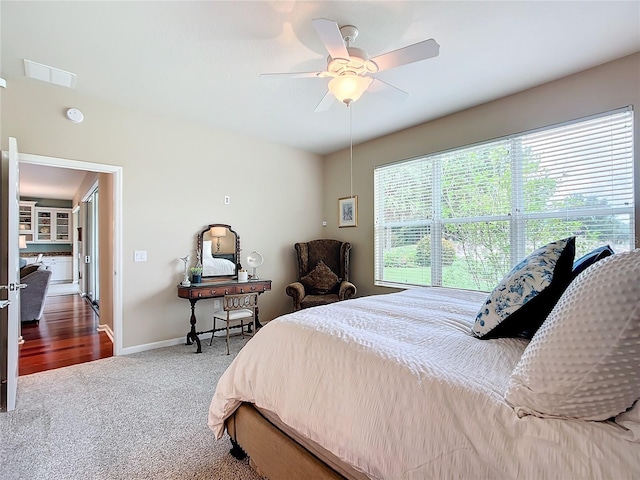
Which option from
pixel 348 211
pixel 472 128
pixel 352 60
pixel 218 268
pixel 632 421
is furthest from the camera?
pixel 348 211

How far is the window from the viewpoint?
266 centimetres

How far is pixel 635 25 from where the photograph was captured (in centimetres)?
218

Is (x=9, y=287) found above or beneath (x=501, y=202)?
beneath

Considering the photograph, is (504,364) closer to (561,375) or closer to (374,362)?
(561,375)

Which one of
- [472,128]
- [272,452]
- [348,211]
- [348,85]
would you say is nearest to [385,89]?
[348,85]

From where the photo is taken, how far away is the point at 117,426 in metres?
2.12

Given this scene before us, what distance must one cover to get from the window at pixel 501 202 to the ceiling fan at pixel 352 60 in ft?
5.32

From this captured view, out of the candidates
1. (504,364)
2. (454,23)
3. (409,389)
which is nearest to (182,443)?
(409,389)

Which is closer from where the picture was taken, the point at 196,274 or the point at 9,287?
the point at 9,287

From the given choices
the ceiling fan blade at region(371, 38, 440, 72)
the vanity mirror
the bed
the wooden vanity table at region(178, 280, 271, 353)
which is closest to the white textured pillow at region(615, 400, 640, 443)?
the bed

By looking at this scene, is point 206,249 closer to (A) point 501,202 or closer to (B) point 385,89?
(B) point 385,89

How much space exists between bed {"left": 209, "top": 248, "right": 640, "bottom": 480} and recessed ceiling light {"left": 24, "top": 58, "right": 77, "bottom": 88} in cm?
290

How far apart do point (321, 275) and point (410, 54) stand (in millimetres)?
3077

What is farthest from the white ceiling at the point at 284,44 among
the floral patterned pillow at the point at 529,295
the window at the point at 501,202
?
the floral patterned pillow at the point at 529,295
